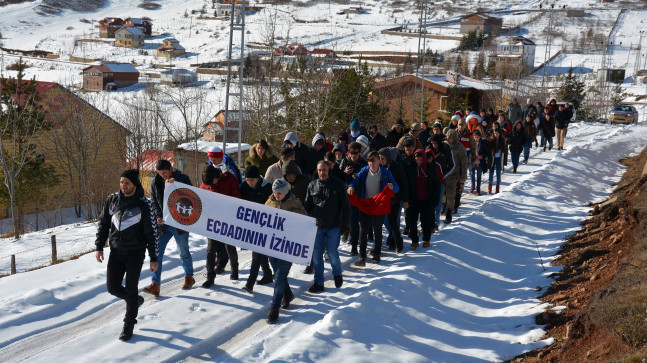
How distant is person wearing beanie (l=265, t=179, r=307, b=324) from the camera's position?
8.11 meters

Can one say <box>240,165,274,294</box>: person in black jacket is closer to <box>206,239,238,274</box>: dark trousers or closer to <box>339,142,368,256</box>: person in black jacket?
<box>206,239,238,274</box>: dark trousers

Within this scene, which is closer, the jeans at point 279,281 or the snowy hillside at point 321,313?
the snowy hillside at point 321,313

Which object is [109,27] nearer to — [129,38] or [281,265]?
[129,38]

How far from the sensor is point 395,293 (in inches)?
345

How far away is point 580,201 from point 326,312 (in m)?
10.7

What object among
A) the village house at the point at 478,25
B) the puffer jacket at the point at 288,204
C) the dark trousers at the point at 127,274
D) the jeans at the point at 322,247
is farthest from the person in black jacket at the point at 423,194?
the village house at the point at 478,25

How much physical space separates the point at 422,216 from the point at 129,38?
142472 millimetres

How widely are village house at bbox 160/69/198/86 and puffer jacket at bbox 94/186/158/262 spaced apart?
7673 cm

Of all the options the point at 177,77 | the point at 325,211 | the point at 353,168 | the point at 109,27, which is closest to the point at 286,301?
the point at 325,211

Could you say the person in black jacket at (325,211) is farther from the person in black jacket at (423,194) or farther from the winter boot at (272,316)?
the person in black jacket at (423,194)

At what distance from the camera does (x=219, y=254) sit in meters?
9.98

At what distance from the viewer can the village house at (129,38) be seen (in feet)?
463

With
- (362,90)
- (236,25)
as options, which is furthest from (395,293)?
(362,90)

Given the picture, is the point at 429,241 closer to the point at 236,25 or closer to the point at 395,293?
the point at 395,293
